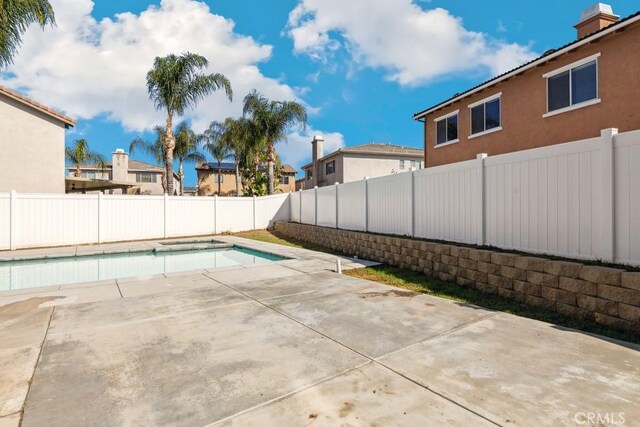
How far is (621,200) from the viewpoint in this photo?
505cm

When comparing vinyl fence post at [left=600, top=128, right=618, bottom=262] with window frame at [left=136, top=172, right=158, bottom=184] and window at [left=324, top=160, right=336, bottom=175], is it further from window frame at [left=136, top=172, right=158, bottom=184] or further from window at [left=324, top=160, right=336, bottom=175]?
window frame at [left=136, top=172, right=158, bottom=184]

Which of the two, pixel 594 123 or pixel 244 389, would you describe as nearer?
pixel 244 389

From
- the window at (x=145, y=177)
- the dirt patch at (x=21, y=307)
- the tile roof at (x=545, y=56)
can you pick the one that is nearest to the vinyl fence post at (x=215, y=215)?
the tile roof at (x=545, y=56)

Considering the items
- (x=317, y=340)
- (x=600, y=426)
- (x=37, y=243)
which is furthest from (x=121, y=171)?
(x=600, y=426)

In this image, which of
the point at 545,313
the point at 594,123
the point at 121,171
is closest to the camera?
the point at 545,313

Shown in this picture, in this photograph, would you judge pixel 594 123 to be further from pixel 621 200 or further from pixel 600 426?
pixel 600 426

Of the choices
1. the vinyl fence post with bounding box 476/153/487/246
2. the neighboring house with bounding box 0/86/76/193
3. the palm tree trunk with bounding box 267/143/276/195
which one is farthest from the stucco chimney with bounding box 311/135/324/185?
the vinyl fence post with bounding box 476/153/487/246

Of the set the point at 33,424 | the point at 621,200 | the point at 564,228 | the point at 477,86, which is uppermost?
→ the point at 477,86

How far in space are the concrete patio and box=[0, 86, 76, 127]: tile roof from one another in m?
15.3

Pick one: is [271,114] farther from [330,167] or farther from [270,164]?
[330,167]

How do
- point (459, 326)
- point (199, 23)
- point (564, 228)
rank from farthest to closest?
point (199, 23) < point (564, 228) < point (459, 326)

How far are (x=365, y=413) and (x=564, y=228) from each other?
5128 mm

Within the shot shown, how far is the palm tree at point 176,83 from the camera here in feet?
69.3

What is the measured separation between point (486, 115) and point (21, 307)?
1593 centimetres
